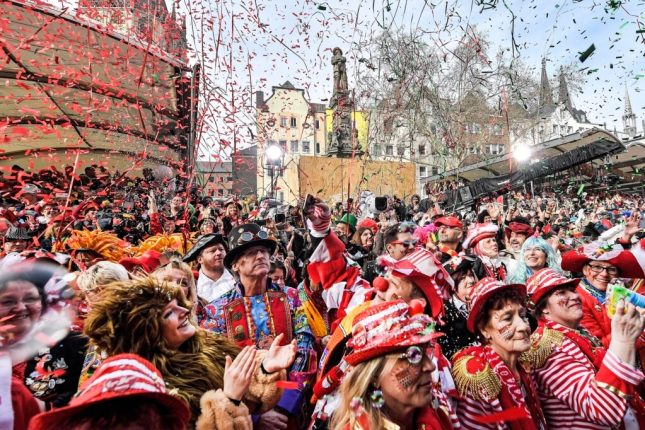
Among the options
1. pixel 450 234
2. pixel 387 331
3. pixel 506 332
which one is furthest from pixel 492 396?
pixel 450 234

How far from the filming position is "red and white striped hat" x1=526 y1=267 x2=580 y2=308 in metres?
2.82

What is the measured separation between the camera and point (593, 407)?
7.23ft

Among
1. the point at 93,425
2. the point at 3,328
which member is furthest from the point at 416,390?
the point at 3,328

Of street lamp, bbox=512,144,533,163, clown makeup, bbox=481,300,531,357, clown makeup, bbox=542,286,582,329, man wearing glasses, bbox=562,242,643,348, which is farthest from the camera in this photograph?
street lamp, bbox=512,144,533,163

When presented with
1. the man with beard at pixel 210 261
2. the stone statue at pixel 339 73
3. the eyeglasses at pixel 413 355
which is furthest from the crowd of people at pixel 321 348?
the stone statue at pixel 339 73

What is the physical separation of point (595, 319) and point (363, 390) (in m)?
2.40

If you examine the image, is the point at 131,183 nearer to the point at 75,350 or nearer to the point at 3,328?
the point at 75,350

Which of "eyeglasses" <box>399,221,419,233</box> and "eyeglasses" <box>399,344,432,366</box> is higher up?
"eyeglasses" <box>399,221,419,233</box>

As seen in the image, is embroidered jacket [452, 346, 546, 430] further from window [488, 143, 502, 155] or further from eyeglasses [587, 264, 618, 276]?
window [488, 143, 502, 155]

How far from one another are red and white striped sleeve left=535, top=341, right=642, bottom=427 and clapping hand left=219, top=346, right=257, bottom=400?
5.49ft

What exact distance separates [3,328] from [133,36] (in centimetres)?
1533

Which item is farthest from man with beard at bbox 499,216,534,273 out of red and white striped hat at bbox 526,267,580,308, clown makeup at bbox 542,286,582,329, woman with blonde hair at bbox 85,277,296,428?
woman with blonde hair at bbox 85,277,296,428

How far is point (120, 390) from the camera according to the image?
1333 mm

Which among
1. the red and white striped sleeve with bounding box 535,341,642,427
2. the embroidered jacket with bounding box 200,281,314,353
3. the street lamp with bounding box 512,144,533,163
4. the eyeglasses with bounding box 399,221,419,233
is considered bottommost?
the red and white striped sleeve with bounding box 535,341,642,427
